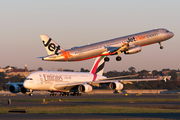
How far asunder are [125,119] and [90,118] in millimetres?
2915

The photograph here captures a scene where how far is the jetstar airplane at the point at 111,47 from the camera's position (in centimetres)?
3629

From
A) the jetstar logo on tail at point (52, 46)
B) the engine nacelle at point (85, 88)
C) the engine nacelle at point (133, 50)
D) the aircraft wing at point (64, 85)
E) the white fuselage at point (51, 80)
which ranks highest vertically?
the jetstar logo on tail at point (52, 46)

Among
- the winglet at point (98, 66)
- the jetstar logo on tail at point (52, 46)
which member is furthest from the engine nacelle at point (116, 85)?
the jetstar logo on tail at point (52, 46)

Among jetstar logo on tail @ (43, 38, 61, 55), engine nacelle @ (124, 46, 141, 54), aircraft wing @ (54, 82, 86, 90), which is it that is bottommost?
aircraft wing @ (54, 82, 86, 90)

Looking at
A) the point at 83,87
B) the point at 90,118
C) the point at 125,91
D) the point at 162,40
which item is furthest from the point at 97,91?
the point at 90,118

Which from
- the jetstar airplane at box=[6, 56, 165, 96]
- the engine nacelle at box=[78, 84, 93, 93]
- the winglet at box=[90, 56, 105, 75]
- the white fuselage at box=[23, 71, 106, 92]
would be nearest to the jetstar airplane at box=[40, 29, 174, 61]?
the white fuselage at box=[23, 71, 106, 92]

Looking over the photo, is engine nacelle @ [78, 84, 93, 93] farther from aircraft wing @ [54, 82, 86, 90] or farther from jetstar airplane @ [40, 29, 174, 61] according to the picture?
jetstar airplane @ [40, 29, 174, 61]

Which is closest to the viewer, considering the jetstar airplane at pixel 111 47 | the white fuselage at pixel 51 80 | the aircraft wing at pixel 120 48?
the jetstar airplane at pixel 111 47

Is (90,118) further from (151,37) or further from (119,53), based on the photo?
(151,37)

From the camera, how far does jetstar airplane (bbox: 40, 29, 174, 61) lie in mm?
36287

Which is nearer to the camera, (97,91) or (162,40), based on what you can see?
(162,40)

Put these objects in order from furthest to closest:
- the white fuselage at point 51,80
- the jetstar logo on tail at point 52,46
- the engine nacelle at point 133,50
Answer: the white fuselage at point 51,80 → the jetstar logo on tail at point 52,46 → the engine nacelle at point 133,50

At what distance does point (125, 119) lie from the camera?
25.1 metres

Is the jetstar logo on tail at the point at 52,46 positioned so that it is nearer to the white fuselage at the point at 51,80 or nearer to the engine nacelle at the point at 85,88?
the white fuselage at the point at 51,80
